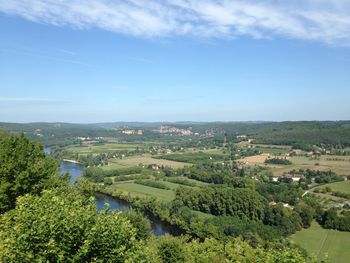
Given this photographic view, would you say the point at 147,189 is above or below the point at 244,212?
above

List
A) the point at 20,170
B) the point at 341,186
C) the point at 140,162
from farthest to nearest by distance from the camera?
the point at 140,162, the point at 341,186, the point at 20,170

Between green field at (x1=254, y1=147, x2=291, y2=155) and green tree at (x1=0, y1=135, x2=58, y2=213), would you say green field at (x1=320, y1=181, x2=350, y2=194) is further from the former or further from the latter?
green tree at (x1=0, y1=135, x2=58, y2=213)

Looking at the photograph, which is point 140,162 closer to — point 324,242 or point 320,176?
point 320,176

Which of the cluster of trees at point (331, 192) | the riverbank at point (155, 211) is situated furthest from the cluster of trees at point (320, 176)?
the riverbank at point (155, 211)

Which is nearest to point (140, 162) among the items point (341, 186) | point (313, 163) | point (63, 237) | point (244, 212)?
point (313, 163)

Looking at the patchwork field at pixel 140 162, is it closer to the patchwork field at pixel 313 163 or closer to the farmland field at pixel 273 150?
the patchwork field at pixel 313 163

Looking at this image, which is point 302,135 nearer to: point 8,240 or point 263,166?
point 263,166
